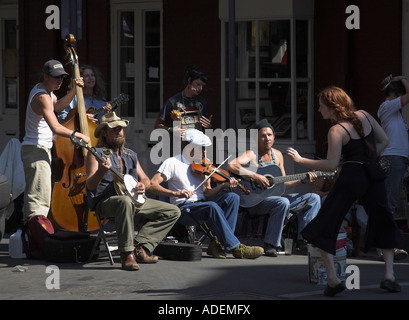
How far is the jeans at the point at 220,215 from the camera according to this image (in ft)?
32.1

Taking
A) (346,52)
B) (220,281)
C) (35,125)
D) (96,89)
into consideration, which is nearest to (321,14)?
(346,52)

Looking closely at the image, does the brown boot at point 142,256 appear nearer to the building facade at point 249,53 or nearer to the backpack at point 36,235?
the backpack at point 36,235

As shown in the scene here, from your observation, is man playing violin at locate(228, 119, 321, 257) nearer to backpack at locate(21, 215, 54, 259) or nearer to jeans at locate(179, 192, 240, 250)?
jeans at locate(179, 192, 240, 250)

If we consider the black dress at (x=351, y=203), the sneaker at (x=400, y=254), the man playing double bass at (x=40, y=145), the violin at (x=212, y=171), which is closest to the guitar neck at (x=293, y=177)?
the violin at (x=212, y=171)

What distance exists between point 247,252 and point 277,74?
4100mm

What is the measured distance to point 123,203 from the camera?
9227 mm

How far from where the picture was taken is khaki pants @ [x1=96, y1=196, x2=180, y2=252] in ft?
30.2

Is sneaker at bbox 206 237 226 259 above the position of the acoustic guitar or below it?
below

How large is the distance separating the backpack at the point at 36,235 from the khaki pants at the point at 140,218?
74cm

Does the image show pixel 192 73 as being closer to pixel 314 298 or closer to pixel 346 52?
pixel 346 52

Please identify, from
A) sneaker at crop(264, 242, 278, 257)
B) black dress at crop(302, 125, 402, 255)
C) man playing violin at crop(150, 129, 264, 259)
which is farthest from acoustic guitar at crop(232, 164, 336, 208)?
black dress at crop(302, 125, 402, 255)

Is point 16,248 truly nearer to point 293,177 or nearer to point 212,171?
point 212,171

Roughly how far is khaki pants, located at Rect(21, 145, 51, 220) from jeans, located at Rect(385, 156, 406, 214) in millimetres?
3537

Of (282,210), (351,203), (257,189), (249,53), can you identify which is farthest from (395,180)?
(249,53)
